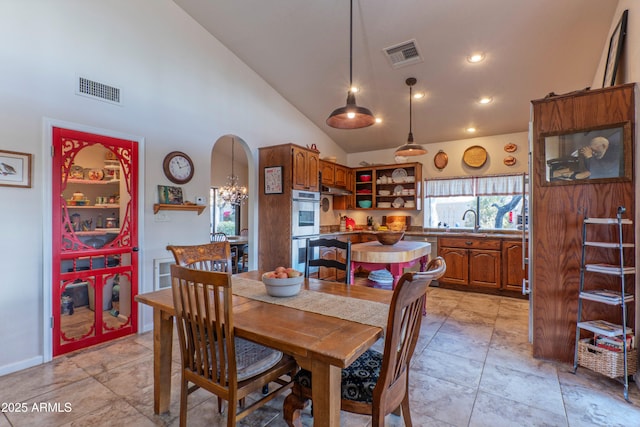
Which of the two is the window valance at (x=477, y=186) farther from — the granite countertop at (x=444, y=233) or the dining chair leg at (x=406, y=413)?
the dining chair leg at (x=406, y=413)

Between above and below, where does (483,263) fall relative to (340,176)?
below

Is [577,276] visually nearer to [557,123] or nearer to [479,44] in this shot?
[557,123]

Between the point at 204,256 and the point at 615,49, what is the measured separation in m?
4.01

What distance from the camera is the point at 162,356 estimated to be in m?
1.85

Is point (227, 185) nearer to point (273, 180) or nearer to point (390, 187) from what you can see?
point (273, 180)

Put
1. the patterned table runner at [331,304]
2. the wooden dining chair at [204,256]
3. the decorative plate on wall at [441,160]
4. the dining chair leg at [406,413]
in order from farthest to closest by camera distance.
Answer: the decorative plate on wall at [441,160] < the wooden dining chair at [204,256] < the dining chair leg at [406,413] < the patterned table runner at [331,304]

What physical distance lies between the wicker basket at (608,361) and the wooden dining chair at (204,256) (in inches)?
114

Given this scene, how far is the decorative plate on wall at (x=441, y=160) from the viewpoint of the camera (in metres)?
5.64

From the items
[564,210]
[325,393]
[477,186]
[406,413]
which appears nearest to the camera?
[325,393]

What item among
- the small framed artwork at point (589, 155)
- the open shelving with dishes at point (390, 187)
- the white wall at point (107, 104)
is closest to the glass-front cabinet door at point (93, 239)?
the white wall at point (107, 104)

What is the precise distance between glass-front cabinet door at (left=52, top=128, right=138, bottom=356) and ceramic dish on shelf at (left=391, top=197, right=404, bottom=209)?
4514 millimetres

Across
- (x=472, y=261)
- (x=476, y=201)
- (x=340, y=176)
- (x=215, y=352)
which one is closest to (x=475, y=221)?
(x=476, y=201)

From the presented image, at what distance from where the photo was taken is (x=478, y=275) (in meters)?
4.77

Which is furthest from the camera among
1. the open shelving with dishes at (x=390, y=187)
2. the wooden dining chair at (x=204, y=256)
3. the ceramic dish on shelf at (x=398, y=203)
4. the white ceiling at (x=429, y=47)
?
the ceramic dish on shelf at (x=398, y=203)
